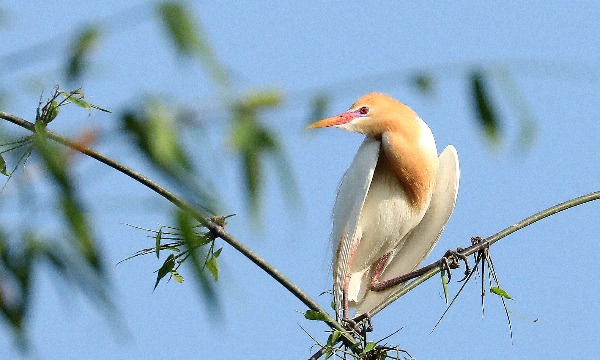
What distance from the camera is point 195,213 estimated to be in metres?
0.77

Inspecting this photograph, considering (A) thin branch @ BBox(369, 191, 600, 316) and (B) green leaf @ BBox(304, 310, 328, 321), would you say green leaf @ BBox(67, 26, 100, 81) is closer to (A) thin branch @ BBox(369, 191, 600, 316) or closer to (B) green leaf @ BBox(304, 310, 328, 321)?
(B) green leaf @ BBox(304, 310, 328, 321)

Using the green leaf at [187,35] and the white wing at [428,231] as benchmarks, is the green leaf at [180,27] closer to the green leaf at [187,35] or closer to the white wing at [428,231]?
the green leaf at [187,35]

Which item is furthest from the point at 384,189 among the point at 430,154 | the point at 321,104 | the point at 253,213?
the point at 253,213

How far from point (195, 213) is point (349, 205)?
2.04 meters

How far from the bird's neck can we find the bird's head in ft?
0.13

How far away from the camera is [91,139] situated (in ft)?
2.59

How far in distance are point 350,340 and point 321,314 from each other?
184 millimetres

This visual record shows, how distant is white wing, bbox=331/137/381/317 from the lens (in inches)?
107

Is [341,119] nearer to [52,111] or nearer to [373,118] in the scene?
[373,118]

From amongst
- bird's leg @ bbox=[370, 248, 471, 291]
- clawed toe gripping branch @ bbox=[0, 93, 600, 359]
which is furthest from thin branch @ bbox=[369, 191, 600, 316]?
bird's leg @ bbox=[370, 248, 471, 291]

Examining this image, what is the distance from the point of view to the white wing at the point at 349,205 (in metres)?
2.72

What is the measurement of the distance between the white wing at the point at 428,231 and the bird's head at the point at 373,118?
23 cm

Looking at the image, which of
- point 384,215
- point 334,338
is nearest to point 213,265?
point 334,338

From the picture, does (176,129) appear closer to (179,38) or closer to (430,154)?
(179,38)
